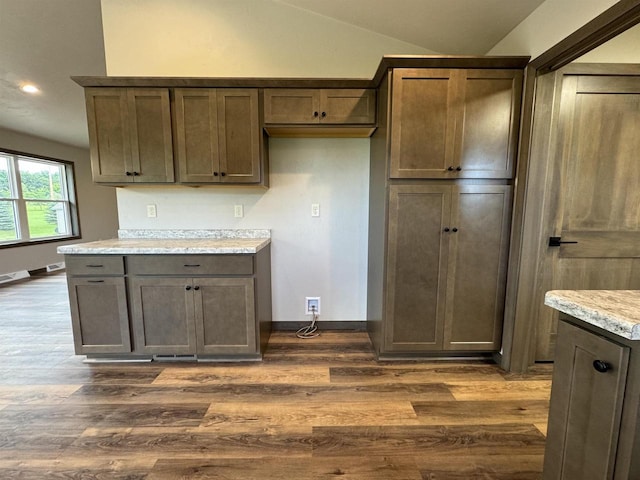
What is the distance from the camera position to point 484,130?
189 centimetres

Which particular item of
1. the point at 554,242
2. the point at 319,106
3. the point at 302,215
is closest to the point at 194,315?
the point at 302,215

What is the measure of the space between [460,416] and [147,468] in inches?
64.6

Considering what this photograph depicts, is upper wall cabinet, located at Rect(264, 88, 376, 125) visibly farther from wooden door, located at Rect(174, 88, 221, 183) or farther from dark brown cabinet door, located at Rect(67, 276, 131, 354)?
dark brown cabinet door, located at Rect(67, 276, 131, 354)

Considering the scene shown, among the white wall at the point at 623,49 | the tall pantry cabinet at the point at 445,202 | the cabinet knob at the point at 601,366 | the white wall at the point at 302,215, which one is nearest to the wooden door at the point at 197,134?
the white wall at the point at 302,215

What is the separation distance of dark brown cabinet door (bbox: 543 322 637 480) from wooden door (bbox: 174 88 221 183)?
2.23m

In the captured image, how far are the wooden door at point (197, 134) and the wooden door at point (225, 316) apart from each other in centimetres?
83

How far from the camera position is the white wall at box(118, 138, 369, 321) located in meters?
2.50

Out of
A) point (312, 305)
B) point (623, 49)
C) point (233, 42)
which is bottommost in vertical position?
point (312, 305)

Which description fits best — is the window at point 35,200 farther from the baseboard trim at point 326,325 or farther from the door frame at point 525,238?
the door frame at point 525,238

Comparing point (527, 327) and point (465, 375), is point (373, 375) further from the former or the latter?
point (527, 327)

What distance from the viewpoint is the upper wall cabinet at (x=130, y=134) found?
2107mm

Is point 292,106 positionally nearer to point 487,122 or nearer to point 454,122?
point 454,122

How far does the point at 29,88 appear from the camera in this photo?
3.42 meters

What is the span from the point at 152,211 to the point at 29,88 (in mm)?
2739
